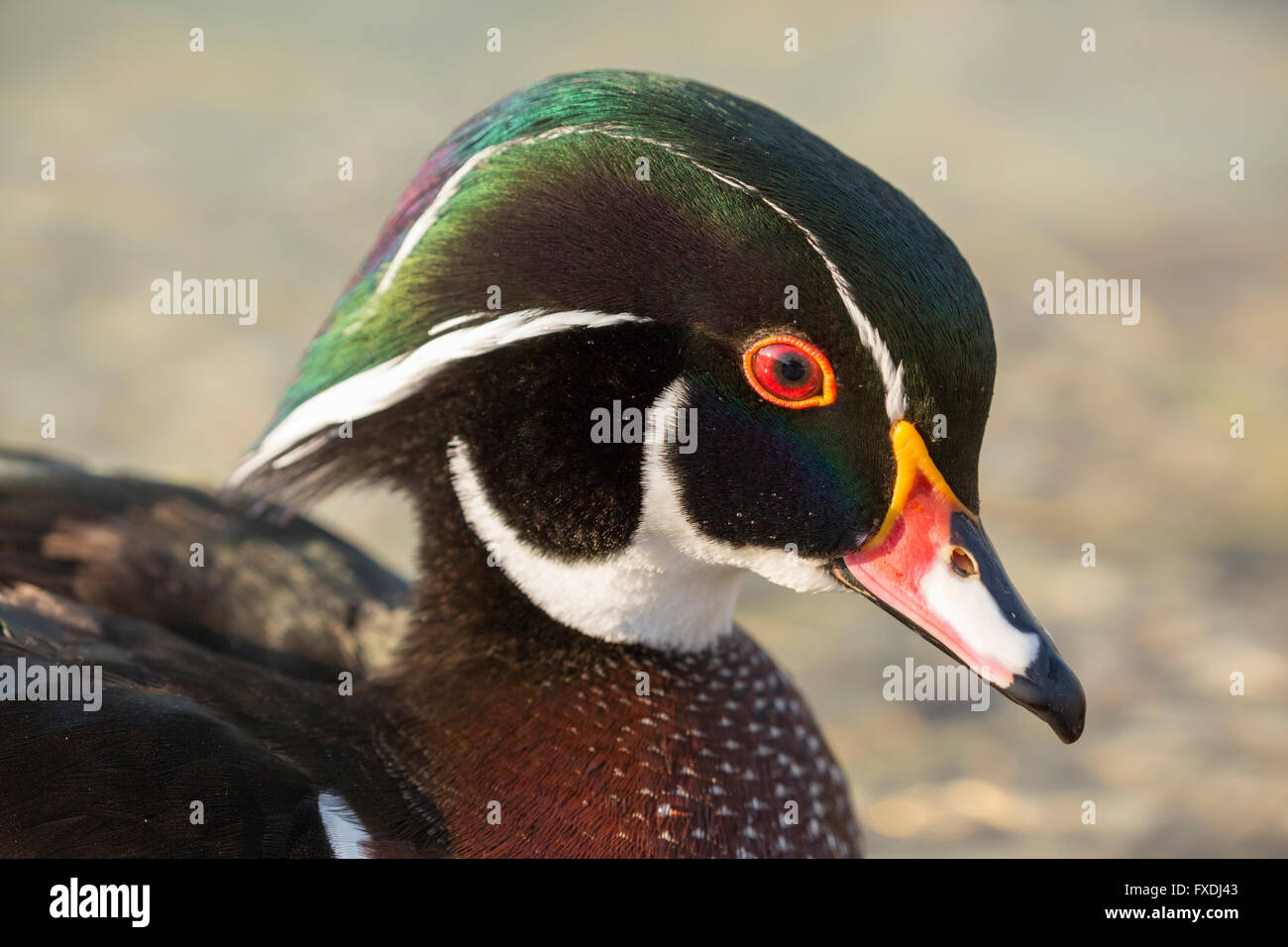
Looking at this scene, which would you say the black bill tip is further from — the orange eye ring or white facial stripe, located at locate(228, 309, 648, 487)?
white facial stripe, located at locate(228, 309, 648, 487)

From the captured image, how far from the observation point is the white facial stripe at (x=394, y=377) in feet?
5.15

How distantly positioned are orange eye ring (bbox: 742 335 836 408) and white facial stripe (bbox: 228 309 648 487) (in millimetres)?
130

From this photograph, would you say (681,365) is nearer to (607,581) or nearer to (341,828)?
(607,581)

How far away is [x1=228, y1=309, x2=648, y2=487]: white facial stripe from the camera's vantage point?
1.57 metres

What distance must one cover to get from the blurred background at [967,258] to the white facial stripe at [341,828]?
0.39m

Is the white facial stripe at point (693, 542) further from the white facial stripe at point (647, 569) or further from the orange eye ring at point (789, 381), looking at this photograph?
the orange eye ring at point (789, 381)

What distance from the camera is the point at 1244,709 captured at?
300 centimetres

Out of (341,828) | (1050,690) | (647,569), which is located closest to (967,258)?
(647,569)

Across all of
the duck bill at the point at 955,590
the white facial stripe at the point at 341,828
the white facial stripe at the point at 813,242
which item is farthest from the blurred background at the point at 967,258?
the duck bill at the point at 955,590

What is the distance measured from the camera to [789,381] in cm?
155

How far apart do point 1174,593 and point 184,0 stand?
4.31 meters

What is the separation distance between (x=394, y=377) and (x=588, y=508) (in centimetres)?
26
